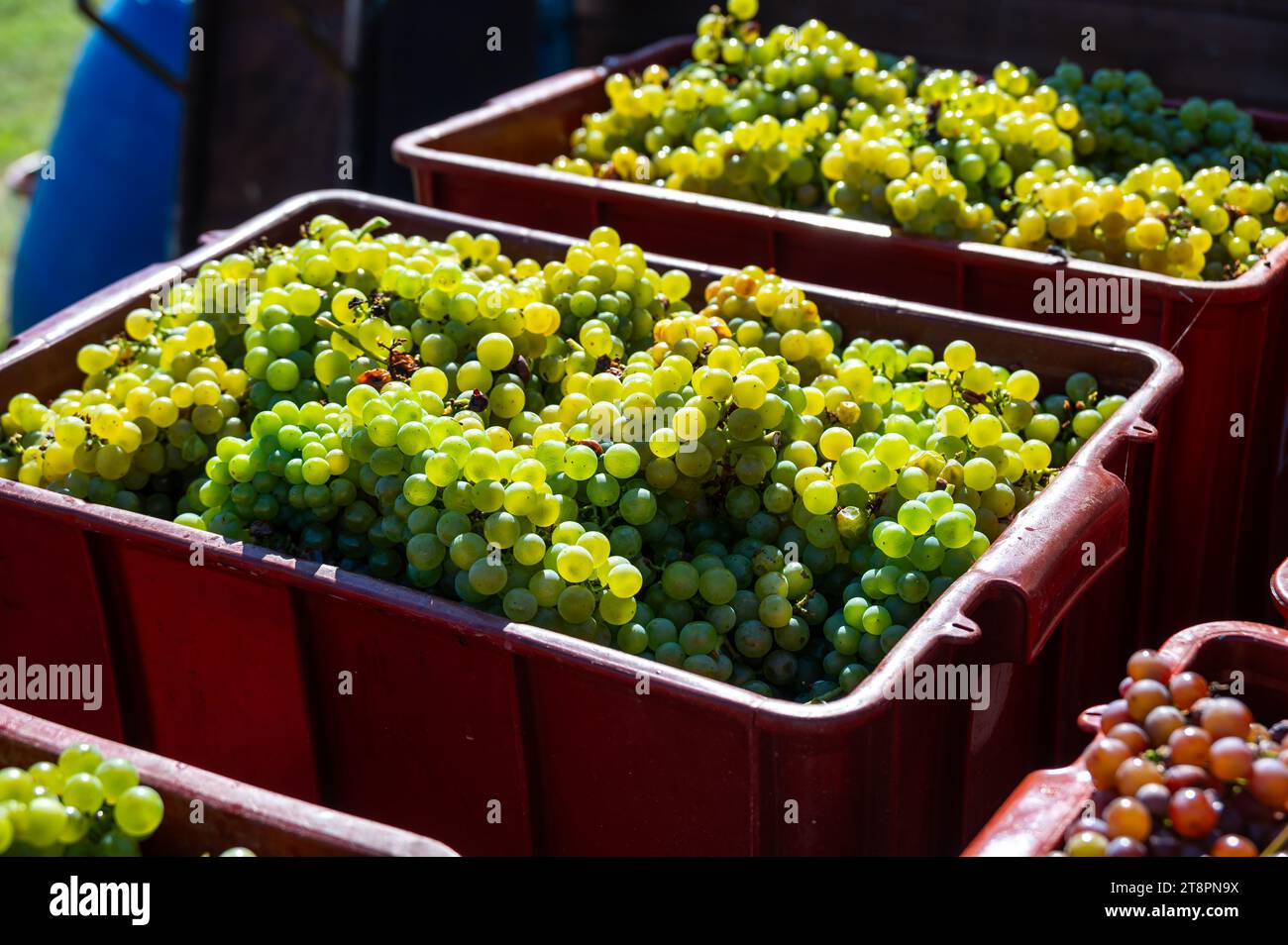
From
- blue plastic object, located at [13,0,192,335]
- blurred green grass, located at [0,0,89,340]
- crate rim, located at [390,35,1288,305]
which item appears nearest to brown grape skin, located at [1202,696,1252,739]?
crate rim, located at [390,35,1288,305]

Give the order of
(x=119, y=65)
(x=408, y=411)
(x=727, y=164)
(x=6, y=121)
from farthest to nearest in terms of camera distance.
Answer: (x=6, y=121) → (x=119, y=65) → (x=727, y=164) → (x=408, y=411)

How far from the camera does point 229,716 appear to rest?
174cm

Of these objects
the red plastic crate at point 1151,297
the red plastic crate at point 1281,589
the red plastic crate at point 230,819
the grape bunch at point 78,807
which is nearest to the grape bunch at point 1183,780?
the red plastic crate at point 1281,589

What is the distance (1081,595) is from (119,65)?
130 inches

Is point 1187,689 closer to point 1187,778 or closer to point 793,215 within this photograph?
point 1187,778

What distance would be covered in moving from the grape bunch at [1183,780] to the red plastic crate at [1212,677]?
33mm

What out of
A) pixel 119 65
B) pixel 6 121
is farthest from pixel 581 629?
pixel 6 121

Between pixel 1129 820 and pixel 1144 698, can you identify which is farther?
pixel 1144 698

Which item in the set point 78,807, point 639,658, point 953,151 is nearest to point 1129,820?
point 639,658

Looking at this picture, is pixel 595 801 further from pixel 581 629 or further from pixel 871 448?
pixel 871 448

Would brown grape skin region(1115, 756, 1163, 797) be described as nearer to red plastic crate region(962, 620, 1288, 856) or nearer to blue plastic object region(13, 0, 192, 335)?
red plastic crate region(962, 620, 1288, 856)

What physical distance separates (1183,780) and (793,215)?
1416 millimetres

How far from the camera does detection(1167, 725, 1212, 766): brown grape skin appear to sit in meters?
1.09

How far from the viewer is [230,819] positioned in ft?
3.66
